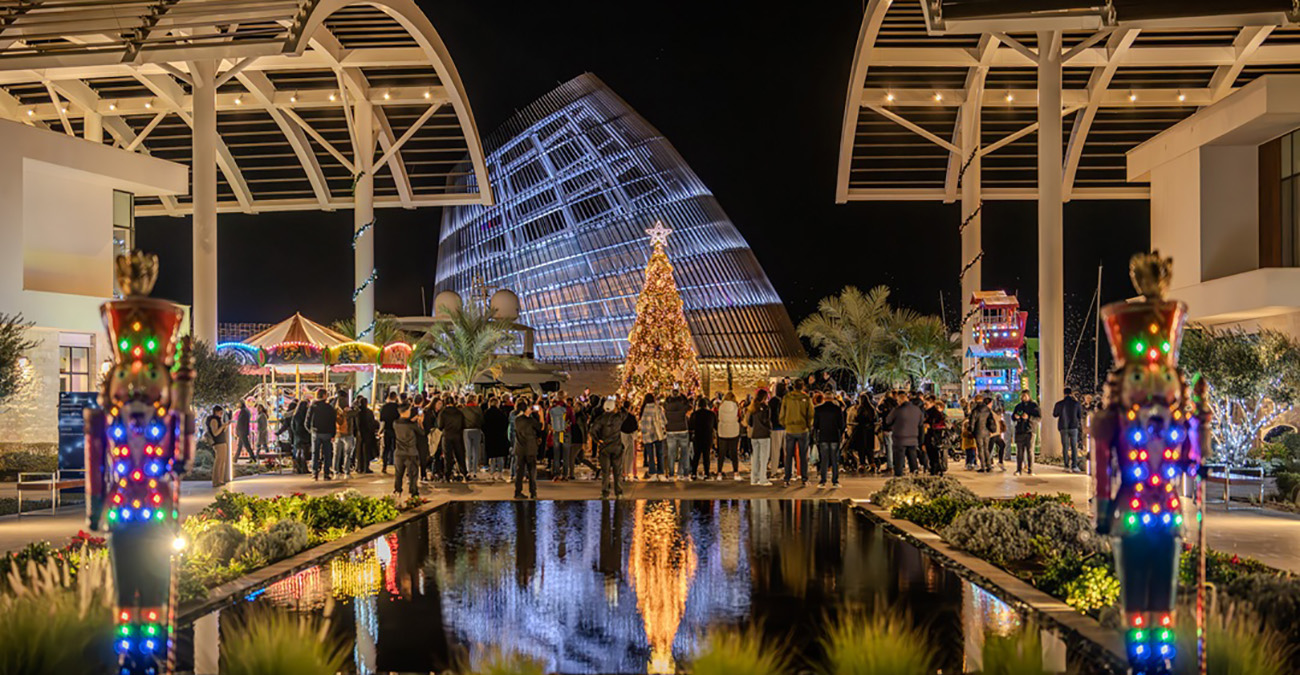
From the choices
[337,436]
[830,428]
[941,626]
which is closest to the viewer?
[941,626]

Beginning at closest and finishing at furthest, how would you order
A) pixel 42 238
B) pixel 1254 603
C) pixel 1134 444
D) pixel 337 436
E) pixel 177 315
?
pixel 1134 444 → pixel 177 315 → pixel 1254 603 → pixel 337 436 → pixel 42 238

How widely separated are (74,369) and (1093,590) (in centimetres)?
2294

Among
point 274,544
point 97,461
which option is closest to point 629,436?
point 274,544

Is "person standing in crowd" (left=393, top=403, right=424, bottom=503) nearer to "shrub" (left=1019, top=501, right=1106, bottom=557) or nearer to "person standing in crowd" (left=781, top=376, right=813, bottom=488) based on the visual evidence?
"person standing in crowd" (left=781, top=376, right=813, bottom=488)

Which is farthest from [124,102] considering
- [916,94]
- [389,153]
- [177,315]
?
[177,315]

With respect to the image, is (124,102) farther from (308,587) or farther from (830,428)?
(308,587)

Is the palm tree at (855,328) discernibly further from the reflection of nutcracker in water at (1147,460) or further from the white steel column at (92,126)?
the reflection of nutcracker in water at (1147,460)

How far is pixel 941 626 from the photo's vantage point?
30.9 ft

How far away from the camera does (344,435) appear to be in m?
24.5

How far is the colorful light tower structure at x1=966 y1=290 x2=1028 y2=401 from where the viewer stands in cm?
3203

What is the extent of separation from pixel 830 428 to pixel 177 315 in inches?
624

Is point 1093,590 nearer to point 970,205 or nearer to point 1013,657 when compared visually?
point 1013,657

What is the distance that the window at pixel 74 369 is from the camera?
87.4 feet

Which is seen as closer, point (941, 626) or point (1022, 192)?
point (941, 626)
